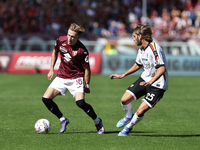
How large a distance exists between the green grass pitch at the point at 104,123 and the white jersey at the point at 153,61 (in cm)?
102

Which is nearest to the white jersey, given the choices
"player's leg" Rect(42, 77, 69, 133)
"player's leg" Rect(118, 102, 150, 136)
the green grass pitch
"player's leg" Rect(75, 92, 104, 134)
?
"player's leg" Rect(118, 102, 150, 136)

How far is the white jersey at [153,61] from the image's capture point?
729cm

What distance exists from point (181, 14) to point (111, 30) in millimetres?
5190

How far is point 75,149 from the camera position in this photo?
21.7ft

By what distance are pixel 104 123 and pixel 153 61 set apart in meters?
2.32

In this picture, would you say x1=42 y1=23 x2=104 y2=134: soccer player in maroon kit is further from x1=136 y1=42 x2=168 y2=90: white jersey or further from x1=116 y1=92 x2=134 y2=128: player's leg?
x1=136 y1=42 x2=168 y2=90: white jersey

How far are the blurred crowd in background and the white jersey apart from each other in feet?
57.3

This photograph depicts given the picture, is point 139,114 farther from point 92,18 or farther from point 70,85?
point 92,18

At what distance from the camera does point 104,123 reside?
927 cm

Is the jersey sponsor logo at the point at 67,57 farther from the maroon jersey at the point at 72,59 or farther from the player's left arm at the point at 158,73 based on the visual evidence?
the player's left arm at the point at 158,73

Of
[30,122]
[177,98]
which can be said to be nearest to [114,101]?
[177,98]

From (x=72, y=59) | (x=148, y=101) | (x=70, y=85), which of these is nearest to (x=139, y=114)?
(x=148, y=101)

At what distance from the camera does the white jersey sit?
7293 mm

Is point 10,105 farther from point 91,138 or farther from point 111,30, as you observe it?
point 111,30
